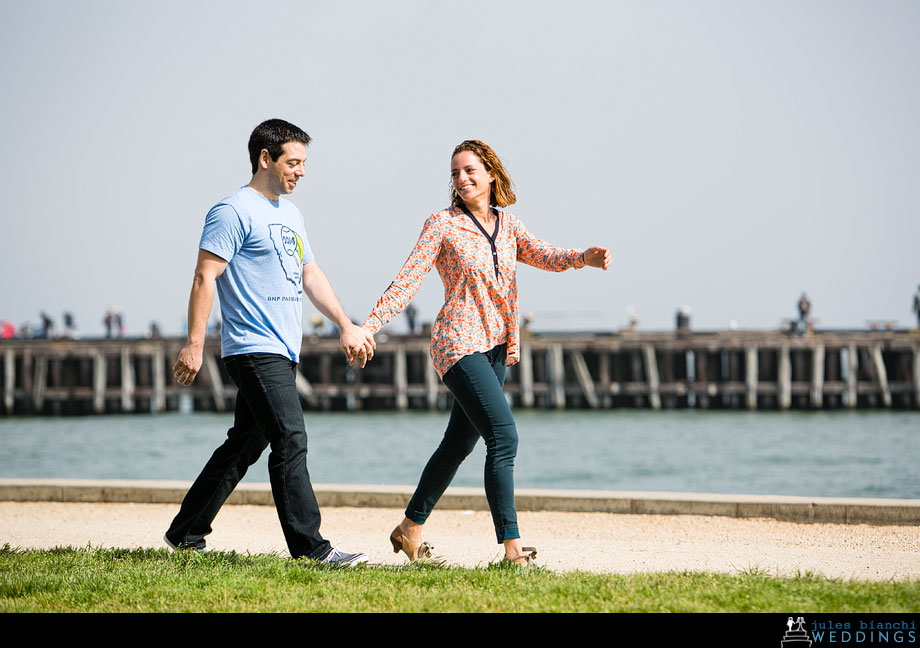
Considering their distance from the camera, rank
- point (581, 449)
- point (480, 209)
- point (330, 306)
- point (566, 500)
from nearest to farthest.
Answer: point (330, 306) < point (480, 209) < point (566, 500) < point (581, 449)

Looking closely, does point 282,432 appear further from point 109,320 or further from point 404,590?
point 109,320

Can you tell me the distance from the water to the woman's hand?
43.1ft

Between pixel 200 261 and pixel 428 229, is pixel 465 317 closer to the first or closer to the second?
pixel 428 229

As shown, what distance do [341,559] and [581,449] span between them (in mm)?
25253

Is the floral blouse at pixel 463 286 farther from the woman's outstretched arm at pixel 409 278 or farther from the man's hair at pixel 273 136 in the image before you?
the man's hair at pixel 273 136

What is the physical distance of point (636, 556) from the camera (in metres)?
6.20

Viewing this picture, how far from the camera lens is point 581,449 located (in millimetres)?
30094

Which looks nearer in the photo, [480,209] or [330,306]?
[330,306]

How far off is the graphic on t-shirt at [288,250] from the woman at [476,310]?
0.47m

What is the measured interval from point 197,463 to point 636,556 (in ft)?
73.9

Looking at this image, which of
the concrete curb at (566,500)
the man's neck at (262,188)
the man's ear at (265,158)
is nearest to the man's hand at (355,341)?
the man's neck at (262,188)

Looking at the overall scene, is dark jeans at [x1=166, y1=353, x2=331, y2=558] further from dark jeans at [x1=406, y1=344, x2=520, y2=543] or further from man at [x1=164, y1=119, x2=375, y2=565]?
dark jeans at [x1=406, y1=344, x2=520, y2=543]

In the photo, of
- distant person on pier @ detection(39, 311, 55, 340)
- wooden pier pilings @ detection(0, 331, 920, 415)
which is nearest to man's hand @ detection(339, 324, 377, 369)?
wooden pier pilings @ detection(0, 331, 920, 415)

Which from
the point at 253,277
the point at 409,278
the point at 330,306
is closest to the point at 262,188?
the point at 253,277
